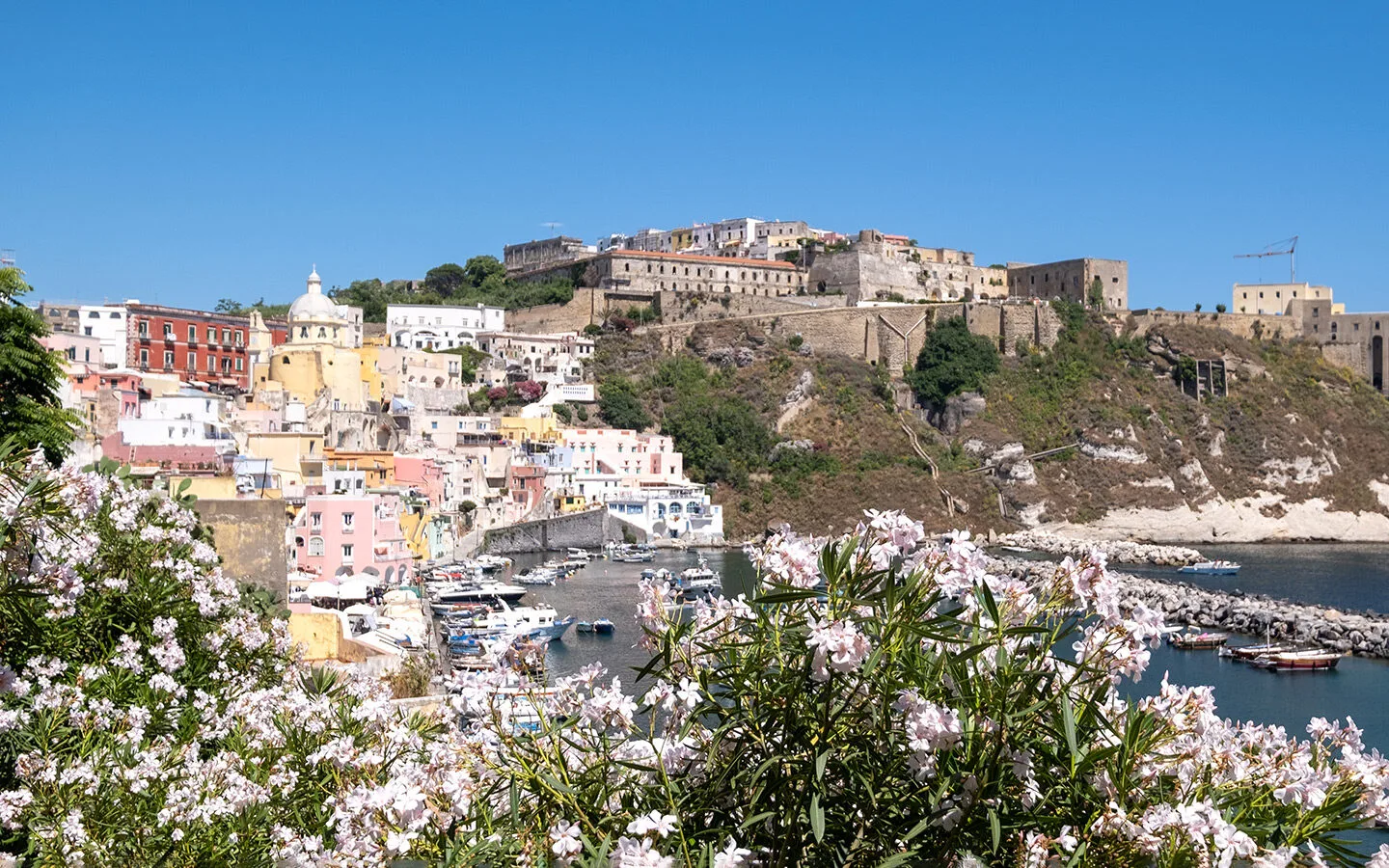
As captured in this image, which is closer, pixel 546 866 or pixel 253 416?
pixel 546 866

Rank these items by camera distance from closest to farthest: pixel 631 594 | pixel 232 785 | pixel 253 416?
pixel 232 785 → pixel 631 594 → pixel 253 416

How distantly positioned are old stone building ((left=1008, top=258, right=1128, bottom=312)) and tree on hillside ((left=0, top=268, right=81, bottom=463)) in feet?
186

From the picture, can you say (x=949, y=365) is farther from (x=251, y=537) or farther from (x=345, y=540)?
(x=251, y=537)

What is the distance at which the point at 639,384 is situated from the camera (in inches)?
2206

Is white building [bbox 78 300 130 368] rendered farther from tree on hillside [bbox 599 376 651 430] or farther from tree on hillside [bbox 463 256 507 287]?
tree on hillside [bbox 463 256 507 287]

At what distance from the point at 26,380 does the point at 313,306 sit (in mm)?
38730

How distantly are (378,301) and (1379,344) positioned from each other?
45.9 m

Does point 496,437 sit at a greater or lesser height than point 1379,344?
lesser

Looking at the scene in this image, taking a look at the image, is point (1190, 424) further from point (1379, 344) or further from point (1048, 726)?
point (1048, 726)

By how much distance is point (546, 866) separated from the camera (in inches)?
113

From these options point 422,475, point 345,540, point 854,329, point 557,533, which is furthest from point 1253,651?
point 854,329

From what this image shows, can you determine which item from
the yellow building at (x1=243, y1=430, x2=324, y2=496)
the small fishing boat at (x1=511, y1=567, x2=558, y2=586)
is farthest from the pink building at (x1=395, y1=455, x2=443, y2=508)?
the yellow building at (x1=243, y1=430, x2=324, y2=496)

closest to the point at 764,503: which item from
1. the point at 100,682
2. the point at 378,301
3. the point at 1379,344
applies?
the point at 378,301

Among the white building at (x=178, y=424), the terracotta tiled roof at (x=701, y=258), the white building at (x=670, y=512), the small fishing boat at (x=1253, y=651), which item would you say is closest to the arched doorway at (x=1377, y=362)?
the terracotta tiled roof at (x=701, y=258)
